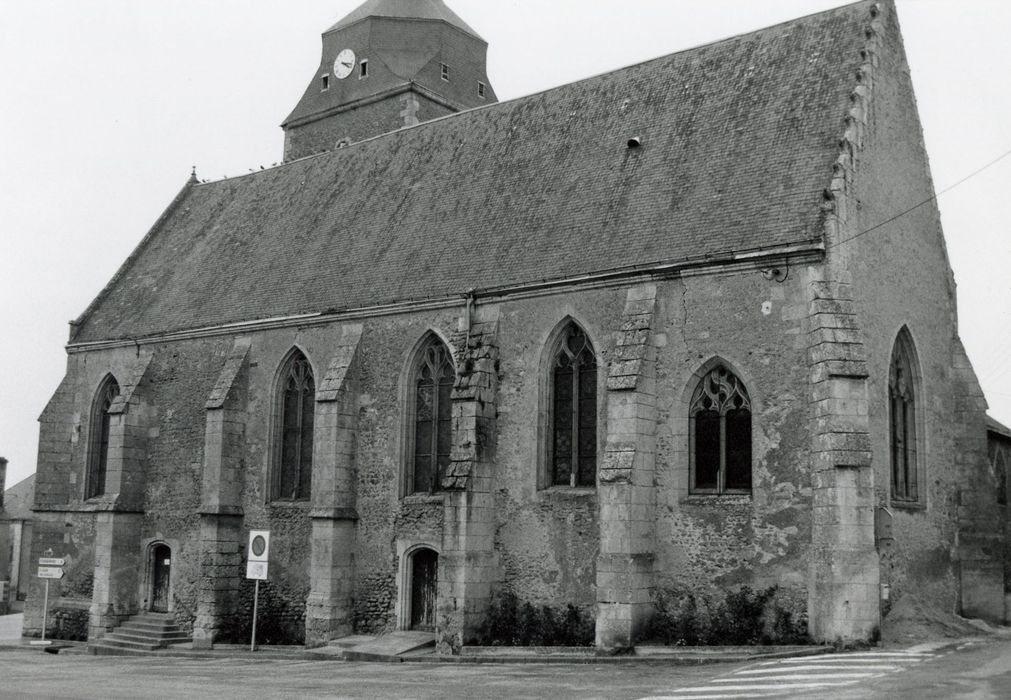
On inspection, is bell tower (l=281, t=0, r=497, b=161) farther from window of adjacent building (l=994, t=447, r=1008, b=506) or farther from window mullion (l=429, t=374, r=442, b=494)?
window of adjacent building (l=994, t=447, r=1008, b=506)

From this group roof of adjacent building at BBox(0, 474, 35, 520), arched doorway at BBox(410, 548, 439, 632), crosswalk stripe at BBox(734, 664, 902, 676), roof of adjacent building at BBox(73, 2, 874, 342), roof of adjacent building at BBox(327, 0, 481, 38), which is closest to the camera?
crosswalk stripe at BBox(734, 664, 902, 676)

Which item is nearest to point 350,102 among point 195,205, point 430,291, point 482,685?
point 195,205

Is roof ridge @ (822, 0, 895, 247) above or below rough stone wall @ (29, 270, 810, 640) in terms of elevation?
above

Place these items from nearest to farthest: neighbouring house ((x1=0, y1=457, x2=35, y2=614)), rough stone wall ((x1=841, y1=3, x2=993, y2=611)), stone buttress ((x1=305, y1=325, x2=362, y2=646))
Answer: rough stone wall ((x1=841, y1=3, x2=993, y2=611)) → stone buttress ((x1=305, y1=325, x2=362, y2=646)) → neighbouring house ((x1=0, y1=457, x2=35, y2=614))

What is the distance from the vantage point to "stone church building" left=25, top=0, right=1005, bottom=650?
742 inches

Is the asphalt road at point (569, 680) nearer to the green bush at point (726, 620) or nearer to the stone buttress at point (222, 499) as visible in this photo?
the green bush at point (726, 620)

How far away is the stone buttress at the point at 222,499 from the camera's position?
83.8 feet

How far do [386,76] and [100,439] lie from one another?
1479 centimetres

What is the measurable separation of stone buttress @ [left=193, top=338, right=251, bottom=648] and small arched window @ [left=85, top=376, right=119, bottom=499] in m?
5.28

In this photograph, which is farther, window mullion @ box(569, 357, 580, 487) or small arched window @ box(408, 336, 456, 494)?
small arched window @ box(408, 336, 456, 494)

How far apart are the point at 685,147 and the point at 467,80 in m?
17.4

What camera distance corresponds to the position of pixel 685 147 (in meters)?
22.6

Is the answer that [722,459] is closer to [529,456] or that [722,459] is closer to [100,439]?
[529,456]

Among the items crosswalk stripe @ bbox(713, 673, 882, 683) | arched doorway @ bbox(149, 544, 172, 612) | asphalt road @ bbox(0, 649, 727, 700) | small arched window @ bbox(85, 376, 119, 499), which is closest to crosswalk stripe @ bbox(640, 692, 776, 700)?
asphalt road @ bbox(0, 649, 727, 700)
